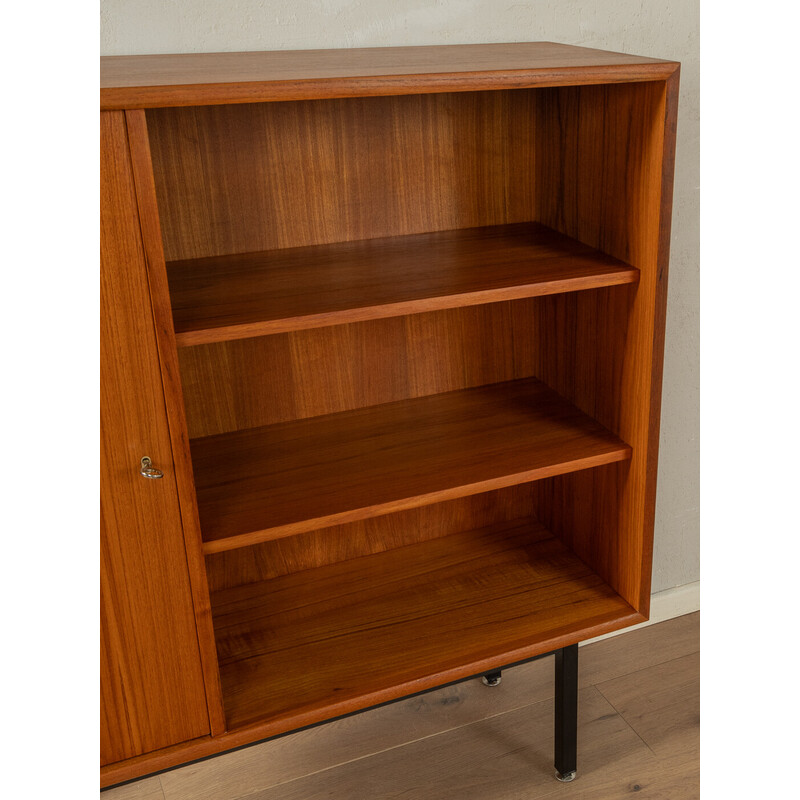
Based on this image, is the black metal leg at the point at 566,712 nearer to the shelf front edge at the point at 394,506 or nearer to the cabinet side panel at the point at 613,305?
the cabinet side panel at the point at 613,305

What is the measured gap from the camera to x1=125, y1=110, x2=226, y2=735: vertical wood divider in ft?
3.21

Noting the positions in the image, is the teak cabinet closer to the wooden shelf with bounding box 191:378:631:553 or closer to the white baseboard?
the wooden shelf with bounding box 191:378:631:553

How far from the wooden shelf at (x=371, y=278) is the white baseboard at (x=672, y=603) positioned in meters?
1.14

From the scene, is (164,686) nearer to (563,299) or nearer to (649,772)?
(563,299)

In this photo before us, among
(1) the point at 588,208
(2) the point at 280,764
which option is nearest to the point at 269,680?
(2) the point at 280,764

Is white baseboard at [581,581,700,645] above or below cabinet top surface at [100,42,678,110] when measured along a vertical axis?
below

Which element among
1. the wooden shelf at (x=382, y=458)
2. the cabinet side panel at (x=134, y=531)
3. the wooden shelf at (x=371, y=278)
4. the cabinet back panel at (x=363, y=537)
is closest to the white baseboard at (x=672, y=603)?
the cabinet back panel at (x=363, y=537)

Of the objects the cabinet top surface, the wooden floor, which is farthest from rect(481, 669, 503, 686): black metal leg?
the cabinet top surface

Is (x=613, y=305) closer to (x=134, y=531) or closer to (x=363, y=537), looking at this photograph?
(x=363, y=537)

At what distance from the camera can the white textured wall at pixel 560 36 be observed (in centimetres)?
133

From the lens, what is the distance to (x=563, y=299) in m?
1.56

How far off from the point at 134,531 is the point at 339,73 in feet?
2.14

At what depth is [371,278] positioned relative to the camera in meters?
1.29

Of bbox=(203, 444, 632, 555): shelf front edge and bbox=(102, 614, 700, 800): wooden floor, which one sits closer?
bbox=(203, 444, 632, 555): shelf front edge
